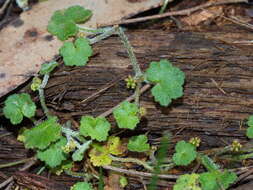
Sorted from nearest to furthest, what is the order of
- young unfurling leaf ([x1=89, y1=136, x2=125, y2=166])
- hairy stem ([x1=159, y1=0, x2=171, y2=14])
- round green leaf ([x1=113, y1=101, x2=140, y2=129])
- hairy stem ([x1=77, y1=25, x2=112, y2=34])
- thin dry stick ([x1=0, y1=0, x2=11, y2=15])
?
round green leaf ([x1=113, y1=101, x2=140, y2=129])
young unfurling leaf ([x1=89, y1=136, x2=125, y2=166])
hairy stem ([x1=77, y1=25, x2=112, y2=34])
hairy stem ([x1=159, y1=0, x2=171, y2=14])
thin dry stick ([x1=0, y1=0, x2=11, y2=15])

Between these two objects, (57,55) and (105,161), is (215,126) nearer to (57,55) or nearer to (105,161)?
(105,161)

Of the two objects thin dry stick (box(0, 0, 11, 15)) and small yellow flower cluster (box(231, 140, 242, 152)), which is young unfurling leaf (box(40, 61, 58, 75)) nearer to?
thin dry stick (box(0, 0, 11, 15))

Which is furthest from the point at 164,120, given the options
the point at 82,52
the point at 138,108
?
the point at 82,52

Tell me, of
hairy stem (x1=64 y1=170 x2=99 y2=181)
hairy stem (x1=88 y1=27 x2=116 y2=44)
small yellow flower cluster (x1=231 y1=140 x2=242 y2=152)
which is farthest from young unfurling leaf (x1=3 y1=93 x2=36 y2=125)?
small yellow flower cluster (x1=231 y1=140 x2=242 y2=152)

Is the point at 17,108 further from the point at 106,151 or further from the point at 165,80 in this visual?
the point at 165,80

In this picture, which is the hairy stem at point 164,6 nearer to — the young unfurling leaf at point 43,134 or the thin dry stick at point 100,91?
the thin dry stick at point 100,91

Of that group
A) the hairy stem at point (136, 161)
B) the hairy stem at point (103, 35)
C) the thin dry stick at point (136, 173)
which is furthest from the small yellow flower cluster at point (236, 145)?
the hairy stem at point (103, 35)
